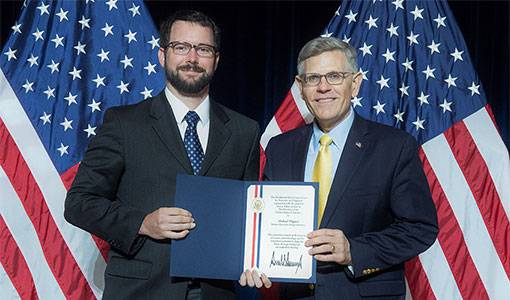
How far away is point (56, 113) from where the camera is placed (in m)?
2.94

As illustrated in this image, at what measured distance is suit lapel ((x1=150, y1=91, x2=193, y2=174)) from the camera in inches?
83.0

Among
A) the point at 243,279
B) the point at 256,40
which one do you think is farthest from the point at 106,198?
the point at 256,40

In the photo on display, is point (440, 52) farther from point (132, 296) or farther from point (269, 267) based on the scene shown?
point (132, 296)

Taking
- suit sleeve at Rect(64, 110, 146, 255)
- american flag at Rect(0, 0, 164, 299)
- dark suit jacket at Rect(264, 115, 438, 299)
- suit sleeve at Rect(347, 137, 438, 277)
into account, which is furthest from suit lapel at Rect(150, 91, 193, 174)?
american flag at Rect(0, 0, 164, 299)

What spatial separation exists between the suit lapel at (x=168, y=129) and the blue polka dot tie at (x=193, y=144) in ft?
0.08

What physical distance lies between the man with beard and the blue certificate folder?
0.37 ft

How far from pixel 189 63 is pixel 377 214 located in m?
0.73

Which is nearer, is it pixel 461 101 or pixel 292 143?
pixel 292 143

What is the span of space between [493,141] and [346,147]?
1.04m

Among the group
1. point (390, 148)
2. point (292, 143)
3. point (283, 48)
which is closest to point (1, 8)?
point (283, 48)

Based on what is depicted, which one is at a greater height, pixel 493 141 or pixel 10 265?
pixel 493 141

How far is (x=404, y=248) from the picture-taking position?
2.06 meters
